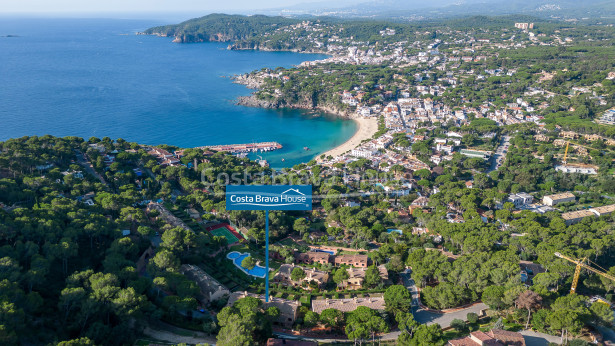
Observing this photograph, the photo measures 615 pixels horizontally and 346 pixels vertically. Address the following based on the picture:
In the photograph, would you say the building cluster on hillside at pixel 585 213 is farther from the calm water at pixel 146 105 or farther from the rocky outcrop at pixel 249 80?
the rocky outcrop at pixel 249 80

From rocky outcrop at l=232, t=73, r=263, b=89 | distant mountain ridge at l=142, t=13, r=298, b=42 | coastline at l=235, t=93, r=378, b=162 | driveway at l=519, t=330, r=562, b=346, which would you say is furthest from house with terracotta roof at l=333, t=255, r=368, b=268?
distant mountain ridge at l=142, t=13, r=298, b=42

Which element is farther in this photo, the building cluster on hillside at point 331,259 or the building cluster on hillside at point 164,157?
the building cluster on hillside at point 164,157

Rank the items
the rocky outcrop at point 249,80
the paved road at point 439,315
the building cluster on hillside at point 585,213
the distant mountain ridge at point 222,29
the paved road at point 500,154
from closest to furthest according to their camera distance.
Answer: the paved road at point 439,315 → the building cluster on hillside at point 585,213 → the paved road at point 500,154 → the rocky outcrop at point 249,80 → the distant mountain ridge at point 222,29

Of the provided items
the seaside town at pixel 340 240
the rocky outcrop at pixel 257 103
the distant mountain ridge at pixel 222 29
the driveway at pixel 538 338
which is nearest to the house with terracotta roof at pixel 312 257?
the seaside town at pixel 340 240

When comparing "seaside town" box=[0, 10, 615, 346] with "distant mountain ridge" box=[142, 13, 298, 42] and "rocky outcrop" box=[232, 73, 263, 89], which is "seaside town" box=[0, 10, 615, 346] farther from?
"distant mountain ridge" box=[142, 13, 298, 42]

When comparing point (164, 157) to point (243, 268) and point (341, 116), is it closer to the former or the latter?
point (243, 268)

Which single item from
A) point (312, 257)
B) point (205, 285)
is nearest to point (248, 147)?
point (312, 257)

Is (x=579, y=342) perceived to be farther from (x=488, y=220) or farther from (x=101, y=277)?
(x=101, y=277)
